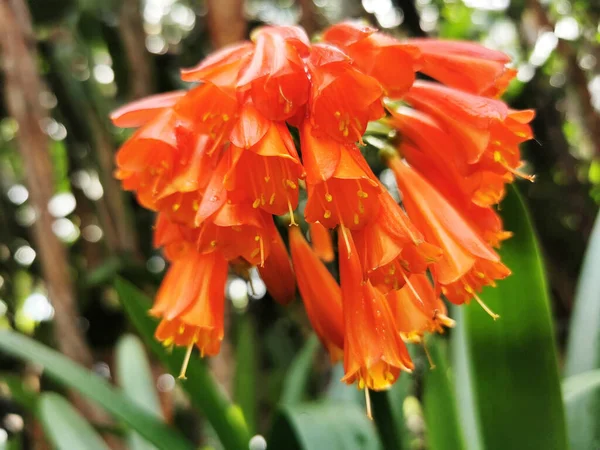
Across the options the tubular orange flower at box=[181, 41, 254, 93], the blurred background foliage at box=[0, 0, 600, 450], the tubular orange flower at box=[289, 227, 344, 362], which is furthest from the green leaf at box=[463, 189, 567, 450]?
the tubular orange flower at box=[181, 41, 254, 93]

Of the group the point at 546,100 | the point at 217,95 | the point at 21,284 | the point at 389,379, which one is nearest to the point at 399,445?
the point at 389,379

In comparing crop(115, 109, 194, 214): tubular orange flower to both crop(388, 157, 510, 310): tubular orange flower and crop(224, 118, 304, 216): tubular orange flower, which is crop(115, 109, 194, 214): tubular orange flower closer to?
crop(224, 118, 304, 216): tubular orange flower

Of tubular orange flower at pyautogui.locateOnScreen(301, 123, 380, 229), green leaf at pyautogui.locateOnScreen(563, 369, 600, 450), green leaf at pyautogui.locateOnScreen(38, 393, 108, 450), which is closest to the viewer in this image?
tubular orange flower at pyautogui.locateOnScreen(301, 123, 380, 229)

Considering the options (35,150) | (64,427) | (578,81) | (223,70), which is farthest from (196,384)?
(578,81)

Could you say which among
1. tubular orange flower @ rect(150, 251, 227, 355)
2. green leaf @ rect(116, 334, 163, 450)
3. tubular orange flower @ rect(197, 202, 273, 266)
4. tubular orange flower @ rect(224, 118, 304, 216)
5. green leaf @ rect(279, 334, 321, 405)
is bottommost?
green leaf @ rect(279, 334, 321, 405)

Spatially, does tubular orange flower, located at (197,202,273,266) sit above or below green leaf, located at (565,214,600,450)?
above

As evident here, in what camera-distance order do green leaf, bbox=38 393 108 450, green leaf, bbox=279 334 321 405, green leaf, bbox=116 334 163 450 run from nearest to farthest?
green leaf, bbox=38 393 108 450 < green leaf, bbox=116 334 163 450 < green leaf, bbox=279 334 321 405

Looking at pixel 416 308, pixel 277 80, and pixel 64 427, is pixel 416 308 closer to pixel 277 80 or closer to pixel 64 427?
pixel 277 80
